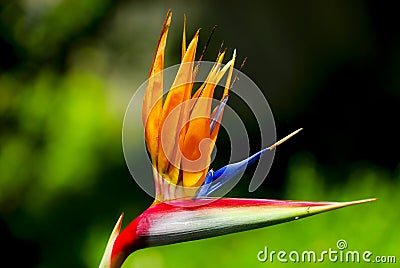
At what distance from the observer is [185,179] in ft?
3.22

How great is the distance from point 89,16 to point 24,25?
214 mm

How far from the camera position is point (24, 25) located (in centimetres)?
230

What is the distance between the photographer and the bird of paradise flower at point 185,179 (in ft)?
2.90

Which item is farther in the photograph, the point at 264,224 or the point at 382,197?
the point at 382,197

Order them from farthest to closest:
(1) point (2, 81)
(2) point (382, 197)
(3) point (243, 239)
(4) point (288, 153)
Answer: (4) point (288, 153), (1) point (2, 81), (2) point (382, 197), (3) point (243, 239)

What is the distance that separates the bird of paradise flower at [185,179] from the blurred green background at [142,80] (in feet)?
3.25

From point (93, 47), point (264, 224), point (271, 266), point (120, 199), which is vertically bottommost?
point (271, 266)

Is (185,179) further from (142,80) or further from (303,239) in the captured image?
(142,80)

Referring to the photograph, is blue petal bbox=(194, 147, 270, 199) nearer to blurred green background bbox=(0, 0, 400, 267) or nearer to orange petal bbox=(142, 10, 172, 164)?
orange petal bbox=(142, 10, 172, 164)

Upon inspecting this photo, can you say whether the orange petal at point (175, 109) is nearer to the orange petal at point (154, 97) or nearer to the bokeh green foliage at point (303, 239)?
the orange petal at point (154, 97)

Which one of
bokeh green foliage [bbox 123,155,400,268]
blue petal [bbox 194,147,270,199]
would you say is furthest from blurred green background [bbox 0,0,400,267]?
blue petal [bbox 194,147,270,199]

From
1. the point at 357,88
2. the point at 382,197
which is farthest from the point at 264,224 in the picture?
the point at 357,88

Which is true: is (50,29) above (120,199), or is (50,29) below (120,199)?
above

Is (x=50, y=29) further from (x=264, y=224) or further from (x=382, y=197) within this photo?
(x=264, y=224)
